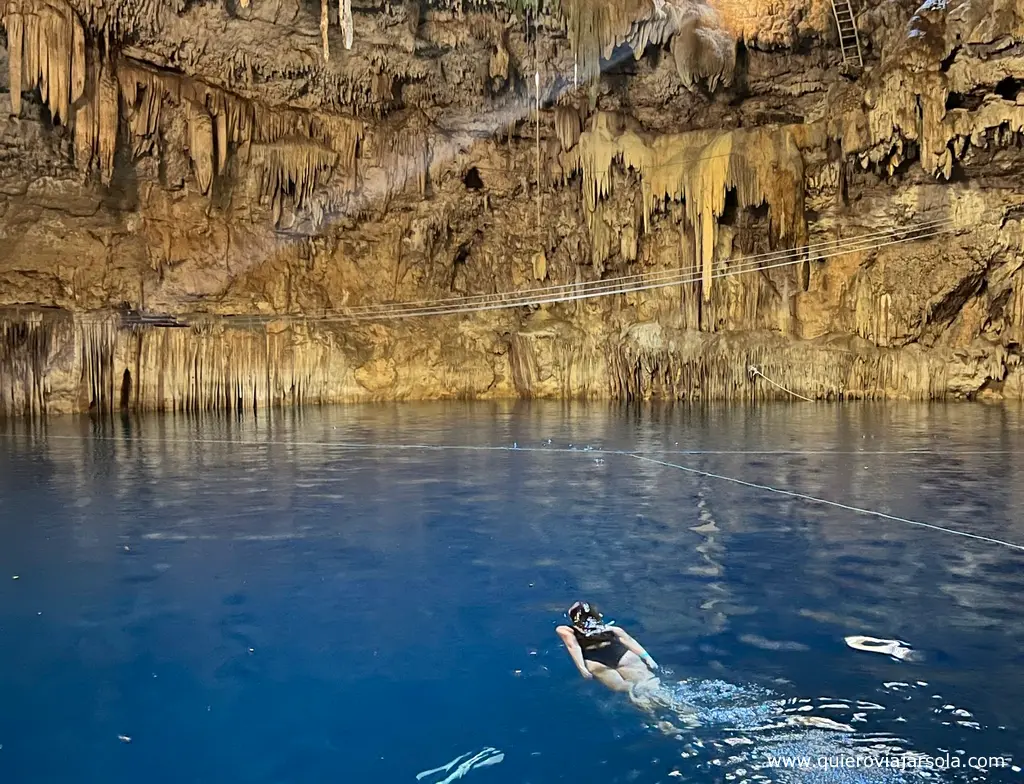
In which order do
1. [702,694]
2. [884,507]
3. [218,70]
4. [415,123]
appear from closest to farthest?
[702,694]
[884,507]
[218,70]
[415,123]

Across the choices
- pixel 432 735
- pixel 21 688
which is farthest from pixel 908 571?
pixel 21 688

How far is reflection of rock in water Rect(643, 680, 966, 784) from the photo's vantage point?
2240 millimetres

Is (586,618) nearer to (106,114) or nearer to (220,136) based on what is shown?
(106,114)

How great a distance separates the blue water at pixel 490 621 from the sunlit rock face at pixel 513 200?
1057cm

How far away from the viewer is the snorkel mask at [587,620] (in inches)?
128

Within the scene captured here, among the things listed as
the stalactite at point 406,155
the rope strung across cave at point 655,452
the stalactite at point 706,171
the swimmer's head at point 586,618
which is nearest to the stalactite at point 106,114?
the stalactite at point 406,155

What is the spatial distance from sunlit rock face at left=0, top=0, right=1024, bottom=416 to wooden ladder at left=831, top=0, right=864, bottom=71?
26cm

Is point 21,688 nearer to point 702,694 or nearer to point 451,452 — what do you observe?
point 702,694

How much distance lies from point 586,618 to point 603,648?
229 millimetres

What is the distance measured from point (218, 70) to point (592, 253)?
29.6 feet

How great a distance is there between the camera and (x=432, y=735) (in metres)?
2.53

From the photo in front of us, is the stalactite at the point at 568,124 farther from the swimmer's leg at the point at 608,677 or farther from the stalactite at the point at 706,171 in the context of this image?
the swimmer's leg at the point at 608,677

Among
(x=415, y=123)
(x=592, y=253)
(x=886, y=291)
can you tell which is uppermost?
(x=415, y=123)

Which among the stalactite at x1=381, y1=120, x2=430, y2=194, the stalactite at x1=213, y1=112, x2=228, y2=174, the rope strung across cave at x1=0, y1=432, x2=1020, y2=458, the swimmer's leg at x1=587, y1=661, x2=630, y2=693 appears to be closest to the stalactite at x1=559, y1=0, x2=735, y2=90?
the stalactite at x1=381, y1=120, x2=430, y2=194
